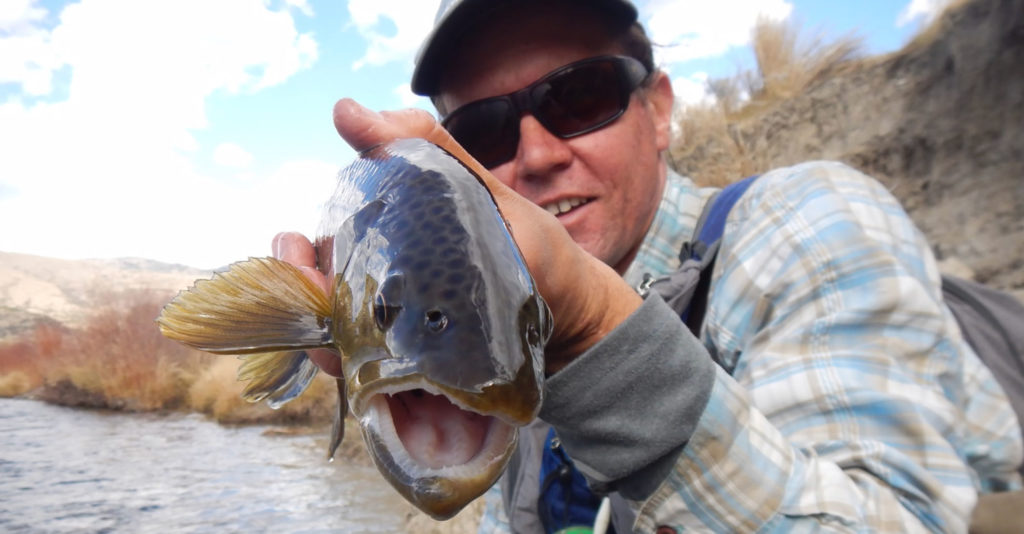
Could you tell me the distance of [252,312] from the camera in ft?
4.33

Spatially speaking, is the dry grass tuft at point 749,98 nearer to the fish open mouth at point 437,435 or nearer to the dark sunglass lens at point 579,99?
the dark sunglass lens at point 579,99

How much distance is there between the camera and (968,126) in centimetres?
746

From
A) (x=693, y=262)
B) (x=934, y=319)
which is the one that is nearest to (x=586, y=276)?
(x=693, y=262)

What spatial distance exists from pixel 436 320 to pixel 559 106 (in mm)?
1788

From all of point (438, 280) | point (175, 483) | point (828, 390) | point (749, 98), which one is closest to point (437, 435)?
point (438, 280)

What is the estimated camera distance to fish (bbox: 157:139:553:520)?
1005 millimetres

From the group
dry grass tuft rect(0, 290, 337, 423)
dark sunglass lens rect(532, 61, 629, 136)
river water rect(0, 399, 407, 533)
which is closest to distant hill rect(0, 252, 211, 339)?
dry grass tuft rect(0, 290, 337, 423)

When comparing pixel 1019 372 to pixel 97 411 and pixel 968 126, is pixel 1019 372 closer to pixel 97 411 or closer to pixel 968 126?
pixel 968 126

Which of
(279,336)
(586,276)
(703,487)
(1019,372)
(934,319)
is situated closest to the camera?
(279,336)

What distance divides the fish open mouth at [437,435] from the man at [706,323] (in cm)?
41

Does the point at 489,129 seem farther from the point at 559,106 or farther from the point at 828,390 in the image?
the point at 828,390

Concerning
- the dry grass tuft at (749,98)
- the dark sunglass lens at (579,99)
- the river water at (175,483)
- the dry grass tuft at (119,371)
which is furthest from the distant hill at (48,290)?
the dark sunglass lens at (579,99)

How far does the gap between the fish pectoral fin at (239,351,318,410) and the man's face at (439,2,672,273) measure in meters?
1.28

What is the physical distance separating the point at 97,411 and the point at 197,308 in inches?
577
